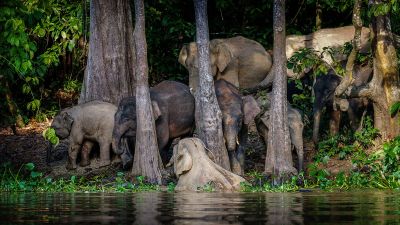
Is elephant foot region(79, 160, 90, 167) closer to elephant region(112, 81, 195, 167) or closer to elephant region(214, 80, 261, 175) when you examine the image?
elephant region(112, 81, 195, 167)

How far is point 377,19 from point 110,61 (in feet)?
19.5

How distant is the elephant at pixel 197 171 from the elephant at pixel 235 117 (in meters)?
Answer: 3.18

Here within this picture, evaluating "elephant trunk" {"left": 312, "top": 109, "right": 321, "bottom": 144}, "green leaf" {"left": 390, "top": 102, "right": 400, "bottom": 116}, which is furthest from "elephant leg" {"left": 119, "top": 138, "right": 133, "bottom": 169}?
"green leaf" {"left": 390, "top": 102, "right": 400, "bottom": 116}

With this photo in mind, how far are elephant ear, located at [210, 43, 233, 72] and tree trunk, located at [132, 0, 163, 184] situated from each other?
231 inches

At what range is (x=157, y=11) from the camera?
27.2 m

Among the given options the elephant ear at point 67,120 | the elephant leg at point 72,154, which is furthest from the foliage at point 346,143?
the elephant ear at point 67,120

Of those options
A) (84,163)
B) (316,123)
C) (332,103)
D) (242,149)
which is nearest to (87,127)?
(84,163)

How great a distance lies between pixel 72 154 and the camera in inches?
866

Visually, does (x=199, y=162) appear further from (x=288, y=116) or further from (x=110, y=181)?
(x=288, y=116)

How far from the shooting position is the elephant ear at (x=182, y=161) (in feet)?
57.2

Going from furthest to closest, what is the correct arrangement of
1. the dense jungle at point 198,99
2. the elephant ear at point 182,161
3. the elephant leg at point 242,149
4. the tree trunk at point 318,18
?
the tree trunk at point 318,18 → the elephant leg at point 242,149 → the dense jungle at point 198,99 → the elephant ear at point 182,161

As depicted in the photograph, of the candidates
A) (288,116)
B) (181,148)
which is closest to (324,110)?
(288,116)

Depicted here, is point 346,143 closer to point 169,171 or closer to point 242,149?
point 242,149

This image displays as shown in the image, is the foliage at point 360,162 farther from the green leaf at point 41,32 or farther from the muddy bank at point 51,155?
the green leaf at point 41,32
